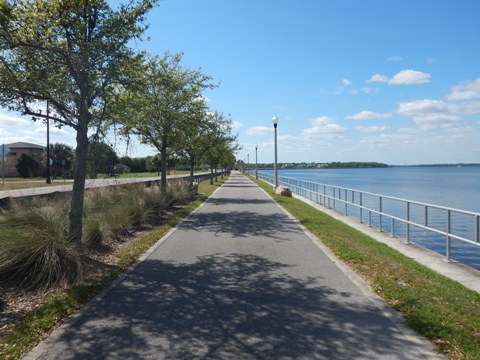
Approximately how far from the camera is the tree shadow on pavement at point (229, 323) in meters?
4.06

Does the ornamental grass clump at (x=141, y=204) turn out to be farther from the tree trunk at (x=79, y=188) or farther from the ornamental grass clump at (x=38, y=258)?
the ornamental grass clump at (x=38, y=258)

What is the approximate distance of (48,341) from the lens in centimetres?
434

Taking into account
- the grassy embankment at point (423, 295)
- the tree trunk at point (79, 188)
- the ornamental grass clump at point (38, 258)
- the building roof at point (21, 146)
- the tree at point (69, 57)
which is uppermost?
the building roof at point (21, 146)

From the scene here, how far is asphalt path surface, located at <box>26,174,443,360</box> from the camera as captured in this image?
4086 millimetres

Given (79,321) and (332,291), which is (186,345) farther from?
(332,291)

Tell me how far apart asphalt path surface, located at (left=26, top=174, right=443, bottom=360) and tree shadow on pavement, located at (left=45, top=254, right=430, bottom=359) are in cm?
1

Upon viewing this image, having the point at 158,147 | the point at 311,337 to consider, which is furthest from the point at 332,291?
the point at 158,147

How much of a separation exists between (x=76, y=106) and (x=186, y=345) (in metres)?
6.20

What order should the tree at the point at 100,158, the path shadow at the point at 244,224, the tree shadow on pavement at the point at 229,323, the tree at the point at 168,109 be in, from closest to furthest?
the tree shadow on pavement at the point at 229,323
the tree at the point at 100,158
the path shadow at the point at 244,224
the tree at the point at 168,109

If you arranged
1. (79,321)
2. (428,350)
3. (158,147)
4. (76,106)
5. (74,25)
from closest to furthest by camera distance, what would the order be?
(428,350), (79,321), (74,25), (76,106), (158,147)

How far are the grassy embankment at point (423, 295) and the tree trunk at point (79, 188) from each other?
5061 mm

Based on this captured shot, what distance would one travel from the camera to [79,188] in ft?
27.1

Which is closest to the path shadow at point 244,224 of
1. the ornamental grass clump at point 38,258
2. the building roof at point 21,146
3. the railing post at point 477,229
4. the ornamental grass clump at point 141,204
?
the ornamental grass clump at point 141,204

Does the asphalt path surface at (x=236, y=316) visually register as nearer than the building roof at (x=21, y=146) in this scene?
Yes
